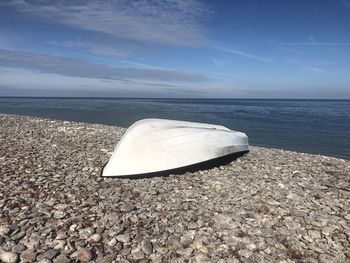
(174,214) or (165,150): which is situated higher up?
(165,150)

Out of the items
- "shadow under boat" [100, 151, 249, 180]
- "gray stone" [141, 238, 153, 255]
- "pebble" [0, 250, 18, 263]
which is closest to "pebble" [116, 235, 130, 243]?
"gray stone" [141, 238, 153, 255]

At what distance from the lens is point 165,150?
34.0 ft

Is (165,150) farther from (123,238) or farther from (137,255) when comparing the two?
(137,255)

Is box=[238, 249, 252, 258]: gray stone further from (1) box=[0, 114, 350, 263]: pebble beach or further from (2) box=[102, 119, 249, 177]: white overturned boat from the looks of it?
(2) box=[102, 119, 249, 177]: white overturned boat

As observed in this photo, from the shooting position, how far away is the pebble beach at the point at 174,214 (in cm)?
556

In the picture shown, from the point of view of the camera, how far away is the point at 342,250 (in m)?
5.70

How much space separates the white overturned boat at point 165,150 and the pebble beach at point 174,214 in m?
0.39

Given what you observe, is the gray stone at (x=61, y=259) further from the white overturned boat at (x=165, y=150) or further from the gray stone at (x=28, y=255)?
the white overturned boat at (x=165, y=150)

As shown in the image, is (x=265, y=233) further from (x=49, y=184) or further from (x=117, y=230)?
(x=49, y=184)

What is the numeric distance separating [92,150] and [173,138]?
4.77 meters

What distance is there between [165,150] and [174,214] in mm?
3494

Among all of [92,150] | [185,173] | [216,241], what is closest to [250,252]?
[216,241]

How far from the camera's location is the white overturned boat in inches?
389

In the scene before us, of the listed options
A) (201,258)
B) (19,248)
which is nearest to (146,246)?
(201,258)
